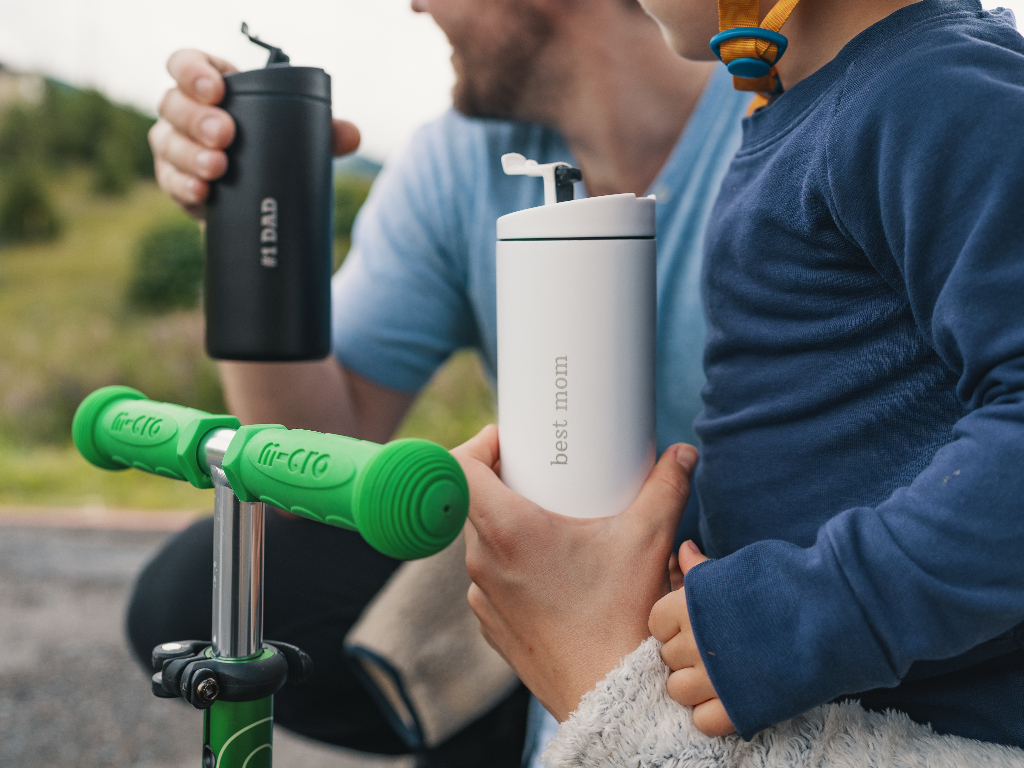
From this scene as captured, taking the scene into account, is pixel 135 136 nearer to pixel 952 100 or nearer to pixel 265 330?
pixel 265 330

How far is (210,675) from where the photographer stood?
1.74ft

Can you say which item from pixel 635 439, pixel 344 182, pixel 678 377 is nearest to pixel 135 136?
pixel 344 182

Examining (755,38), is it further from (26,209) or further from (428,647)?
(26,209)

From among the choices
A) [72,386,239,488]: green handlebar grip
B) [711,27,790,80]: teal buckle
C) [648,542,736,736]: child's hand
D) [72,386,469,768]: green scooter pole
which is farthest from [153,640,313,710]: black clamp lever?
[711,27,790,80]: teal buckle

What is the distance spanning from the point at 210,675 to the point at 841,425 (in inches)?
16.9

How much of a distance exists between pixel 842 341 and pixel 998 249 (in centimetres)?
13

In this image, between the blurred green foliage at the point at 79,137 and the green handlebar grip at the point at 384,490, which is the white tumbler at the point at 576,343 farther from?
the blurred green foliage at the point at 79,137

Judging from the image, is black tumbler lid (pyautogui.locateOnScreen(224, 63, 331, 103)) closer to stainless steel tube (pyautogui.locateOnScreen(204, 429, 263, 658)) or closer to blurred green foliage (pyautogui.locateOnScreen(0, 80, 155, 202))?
stainless steel tube (pyautogui.locateOnScreen(204, 429, 263, 658))

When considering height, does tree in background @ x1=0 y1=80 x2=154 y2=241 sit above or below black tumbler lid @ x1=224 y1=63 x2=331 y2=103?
below

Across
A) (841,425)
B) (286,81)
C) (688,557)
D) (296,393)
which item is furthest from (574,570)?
(296,393)

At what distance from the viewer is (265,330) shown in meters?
0.79

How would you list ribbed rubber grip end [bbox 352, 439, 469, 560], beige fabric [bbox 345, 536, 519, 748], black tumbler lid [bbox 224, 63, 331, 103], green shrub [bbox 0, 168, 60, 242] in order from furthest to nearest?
green shrub [bbox 0, 168, 60, 242], beige fabric [bbox 345, 536, 519, 748], black tumbler lid [bbox 224, 63, 331, 103], ribbed rubber grip end [bbox 352, 439, 469, 560]

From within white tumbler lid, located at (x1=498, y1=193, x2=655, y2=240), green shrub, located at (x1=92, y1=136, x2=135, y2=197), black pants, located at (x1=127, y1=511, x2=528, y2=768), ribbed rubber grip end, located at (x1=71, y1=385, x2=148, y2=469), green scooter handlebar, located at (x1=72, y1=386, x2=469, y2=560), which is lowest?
black pants, located at (x1=127, y1=511, x2=528, y2=768)

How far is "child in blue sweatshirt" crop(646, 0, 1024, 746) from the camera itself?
0.47 m
